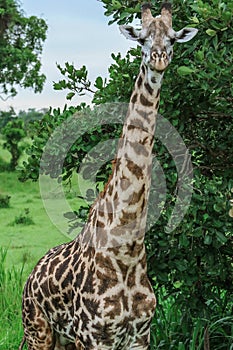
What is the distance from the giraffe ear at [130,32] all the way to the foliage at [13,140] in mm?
9618

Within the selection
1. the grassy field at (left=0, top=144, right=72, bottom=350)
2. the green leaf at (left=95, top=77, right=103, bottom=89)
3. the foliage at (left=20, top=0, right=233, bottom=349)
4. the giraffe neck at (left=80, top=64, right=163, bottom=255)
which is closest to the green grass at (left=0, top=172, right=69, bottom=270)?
the grassy field at (left=0, top=144, right=72, bottom=350)

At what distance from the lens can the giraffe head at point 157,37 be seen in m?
2.24

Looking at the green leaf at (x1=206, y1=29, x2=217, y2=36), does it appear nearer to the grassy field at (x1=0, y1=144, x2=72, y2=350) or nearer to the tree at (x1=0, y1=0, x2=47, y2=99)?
the grassy field at (x1=0, y1=144, x2=72, y2=350)

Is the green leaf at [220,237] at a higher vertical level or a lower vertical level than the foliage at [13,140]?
lower

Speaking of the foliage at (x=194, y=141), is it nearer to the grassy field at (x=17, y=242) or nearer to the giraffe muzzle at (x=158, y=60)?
the giraffe muzzle at (x=158, y=60)

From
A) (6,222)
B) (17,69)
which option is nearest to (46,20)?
(17,69)

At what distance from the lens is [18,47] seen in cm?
1180

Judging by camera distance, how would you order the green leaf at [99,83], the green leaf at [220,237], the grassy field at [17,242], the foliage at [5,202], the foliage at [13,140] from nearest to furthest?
the green leaf at [220,237], the green leaf at [99,83], the grassy field at [17,242], the foliage at [5,202], the foliage at [13,140]

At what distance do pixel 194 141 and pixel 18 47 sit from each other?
29.2 feet

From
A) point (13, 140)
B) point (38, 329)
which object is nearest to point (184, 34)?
point (38, 329)

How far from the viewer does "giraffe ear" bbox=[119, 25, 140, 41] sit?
2350mm

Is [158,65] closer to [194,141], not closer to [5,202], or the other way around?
[194,141]

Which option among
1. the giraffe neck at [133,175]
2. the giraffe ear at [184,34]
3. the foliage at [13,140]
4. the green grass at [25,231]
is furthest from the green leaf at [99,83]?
the foliage at [13,140]

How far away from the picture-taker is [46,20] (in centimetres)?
1175
